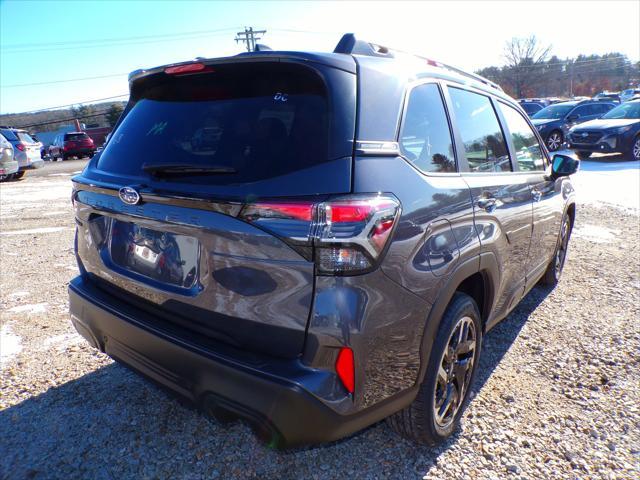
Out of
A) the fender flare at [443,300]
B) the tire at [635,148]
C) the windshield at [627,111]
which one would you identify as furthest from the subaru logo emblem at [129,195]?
the windshield at [627,111]

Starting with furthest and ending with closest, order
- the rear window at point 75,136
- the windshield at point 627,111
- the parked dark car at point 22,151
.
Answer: the rear window at point 75,136 → the parked dark car at point 22,151 → the windshield at point 627,111

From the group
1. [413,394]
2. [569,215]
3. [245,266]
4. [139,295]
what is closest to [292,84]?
[245,266]

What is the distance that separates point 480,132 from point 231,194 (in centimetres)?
172

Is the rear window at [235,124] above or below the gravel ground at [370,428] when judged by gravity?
above

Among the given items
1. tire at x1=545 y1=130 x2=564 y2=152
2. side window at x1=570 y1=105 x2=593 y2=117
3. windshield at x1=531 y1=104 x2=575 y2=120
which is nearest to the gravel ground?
tire at x1=545 y1=130 x2=564 y2=152

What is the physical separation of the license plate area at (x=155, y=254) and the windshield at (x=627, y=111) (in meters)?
16.4

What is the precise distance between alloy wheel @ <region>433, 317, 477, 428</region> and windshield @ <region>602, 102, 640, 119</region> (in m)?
15.3

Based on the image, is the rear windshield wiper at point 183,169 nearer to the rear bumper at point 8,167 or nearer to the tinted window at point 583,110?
the rear bumper at point 8,167

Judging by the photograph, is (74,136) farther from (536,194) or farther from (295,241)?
(295,241)

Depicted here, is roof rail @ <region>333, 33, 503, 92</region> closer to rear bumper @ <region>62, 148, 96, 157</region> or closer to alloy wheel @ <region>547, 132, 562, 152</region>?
alloy wheel @ <region>547, 132, 562, 152</region>

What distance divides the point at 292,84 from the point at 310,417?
1.26m

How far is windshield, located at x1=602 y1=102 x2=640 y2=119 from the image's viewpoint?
1418 cm

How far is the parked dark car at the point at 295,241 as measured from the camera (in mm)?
1581

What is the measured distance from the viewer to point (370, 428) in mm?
2352
